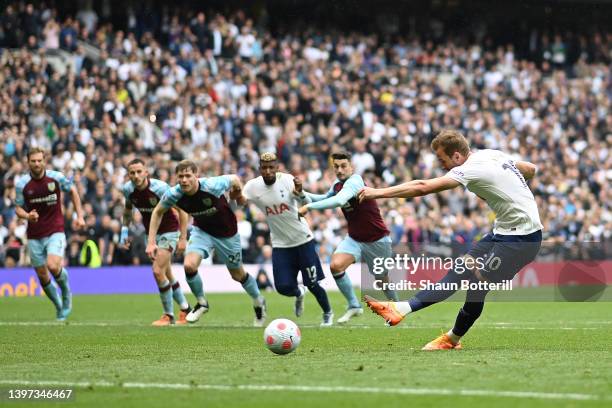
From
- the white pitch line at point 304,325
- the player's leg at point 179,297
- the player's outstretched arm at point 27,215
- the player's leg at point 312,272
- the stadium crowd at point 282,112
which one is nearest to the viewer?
the white pitch line at point 304,325

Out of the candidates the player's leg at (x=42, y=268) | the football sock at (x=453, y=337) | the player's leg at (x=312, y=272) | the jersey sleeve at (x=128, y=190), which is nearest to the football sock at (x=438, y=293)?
the football sock at (x=453, y=337)

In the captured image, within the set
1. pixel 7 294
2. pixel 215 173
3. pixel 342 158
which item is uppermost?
pixel 342 158

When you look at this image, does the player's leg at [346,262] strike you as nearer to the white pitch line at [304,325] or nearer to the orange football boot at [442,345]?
the white pitch line at [304,325]

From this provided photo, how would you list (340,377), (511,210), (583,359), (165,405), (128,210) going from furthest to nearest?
1. (128,210)
2. (511,210)
3. (583,359)
4. (340,377)
5. (165,405)

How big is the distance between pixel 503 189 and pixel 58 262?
8.55 m

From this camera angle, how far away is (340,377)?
877 centimetres

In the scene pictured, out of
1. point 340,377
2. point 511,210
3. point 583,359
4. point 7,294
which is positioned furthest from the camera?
point 7,294

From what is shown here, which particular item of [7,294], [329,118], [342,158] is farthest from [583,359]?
[329,118]

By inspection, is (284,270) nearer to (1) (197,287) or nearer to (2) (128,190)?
(1) (197,287)

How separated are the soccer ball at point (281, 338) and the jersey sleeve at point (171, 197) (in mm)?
4613

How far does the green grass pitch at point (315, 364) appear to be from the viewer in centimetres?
769

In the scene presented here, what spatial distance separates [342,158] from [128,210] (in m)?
3.47

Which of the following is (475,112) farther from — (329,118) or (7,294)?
(7,294)

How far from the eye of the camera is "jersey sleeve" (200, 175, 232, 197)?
15305 mm
